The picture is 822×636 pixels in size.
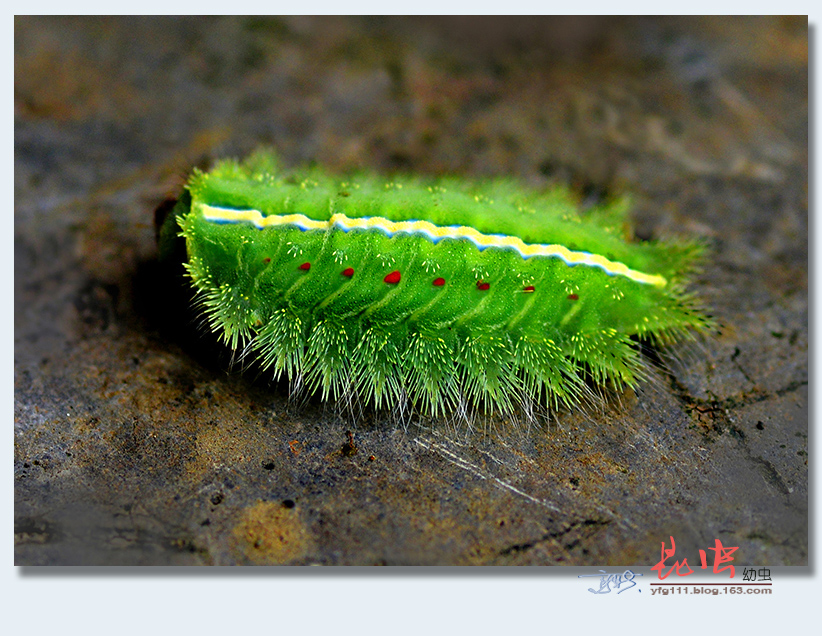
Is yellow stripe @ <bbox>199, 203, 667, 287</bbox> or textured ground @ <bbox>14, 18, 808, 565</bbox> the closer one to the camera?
textured ground @ <bbox>14, 18, 808, 565</bbox>

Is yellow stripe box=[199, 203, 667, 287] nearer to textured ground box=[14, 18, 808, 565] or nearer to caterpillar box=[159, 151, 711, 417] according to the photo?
caterpillar box=[159, 151, 711, 417]

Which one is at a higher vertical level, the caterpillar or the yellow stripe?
the yellow stripe

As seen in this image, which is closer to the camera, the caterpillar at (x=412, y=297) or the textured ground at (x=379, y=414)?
the textured ground at (x=379, y=414)

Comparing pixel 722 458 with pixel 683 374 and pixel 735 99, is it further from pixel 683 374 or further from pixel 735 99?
pixel 735 99

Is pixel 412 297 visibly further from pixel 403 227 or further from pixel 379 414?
pixel 379 414

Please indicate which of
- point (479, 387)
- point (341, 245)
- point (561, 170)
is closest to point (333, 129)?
point (561, 170)

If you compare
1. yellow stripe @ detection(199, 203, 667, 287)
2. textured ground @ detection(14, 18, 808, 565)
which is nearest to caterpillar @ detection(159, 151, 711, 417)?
yellow stripe @ detection(199, 203, 667, 287)

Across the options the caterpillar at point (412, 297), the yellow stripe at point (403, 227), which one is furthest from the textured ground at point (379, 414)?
the yellow stripe at point (403, 227)

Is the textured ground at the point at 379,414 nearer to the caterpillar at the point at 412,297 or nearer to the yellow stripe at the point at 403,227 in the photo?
the caterpillar at the point at 412,297
